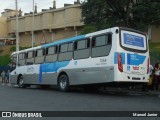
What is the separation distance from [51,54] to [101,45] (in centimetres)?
548

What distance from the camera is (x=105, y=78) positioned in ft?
58.9

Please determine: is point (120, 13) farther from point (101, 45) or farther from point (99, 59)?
point (99, 59)

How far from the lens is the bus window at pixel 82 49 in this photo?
19625mm

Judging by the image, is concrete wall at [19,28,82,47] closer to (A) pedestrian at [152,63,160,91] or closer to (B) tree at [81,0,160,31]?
(B) tree at [81,0,160,31]

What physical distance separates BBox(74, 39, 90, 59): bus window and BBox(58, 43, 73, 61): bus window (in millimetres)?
576

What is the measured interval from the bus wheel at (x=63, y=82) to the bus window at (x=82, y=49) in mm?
1599

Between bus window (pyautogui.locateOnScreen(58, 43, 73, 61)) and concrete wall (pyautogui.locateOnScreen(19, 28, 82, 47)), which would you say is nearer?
bus window (pyautogui.locateOnScreen(58, 43, 73, 61))

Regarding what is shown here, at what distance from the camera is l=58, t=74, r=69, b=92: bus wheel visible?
2130cm

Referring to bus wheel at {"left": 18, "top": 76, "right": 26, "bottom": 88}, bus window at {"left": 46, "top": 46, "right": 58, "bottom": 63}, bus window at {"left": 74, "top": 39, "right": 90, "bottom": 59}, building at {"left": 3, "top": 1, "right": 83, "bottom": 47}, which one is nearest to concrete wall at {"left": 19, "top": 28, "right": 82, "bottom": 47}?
building at {"left": 3, "top": 1, "right": 83, "bottom": 47}

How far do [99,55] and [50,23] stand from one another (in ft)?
153

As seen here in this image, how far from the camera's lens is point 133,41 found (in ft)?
60.6

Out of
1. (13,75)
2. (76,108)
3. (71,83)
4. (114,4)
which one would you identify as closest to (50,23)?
(13,75)

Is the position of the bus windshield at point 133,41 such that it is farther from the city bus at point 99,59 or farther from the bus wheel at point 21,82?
the bus wheel at point 21,82

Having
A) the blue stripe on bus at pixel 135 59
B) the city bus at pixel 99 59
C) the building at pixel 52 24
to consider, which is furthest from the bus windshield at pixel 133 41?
the building at pixel 52 24
